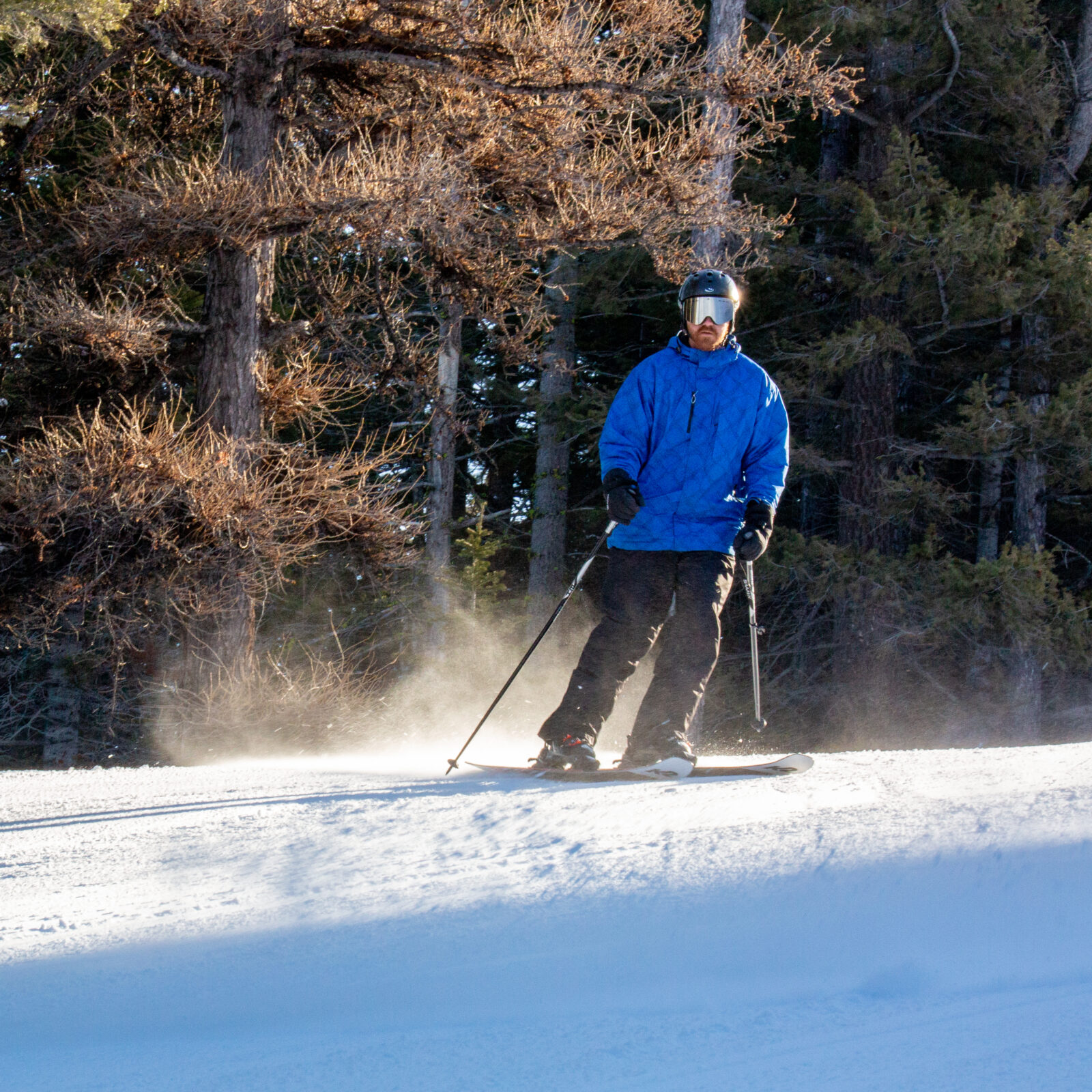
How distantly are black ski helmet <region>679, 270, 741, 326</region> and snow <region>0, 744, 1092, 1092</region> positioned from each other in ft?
7.44

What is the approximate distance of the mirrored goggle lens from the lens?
15.4 ft

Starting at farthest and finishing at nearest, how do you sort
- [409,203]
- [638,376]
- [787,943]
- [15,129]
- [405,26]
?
1. [15,129]
2. [405,26]
3. [409,203]
4. [638,376]
5. [787,943]

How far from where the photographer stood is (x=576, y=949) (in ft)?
7.77

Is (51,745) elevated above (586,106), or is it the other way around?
(586,106)

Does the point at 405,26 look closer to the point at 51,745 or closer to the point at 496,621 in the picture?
the point at 496,621

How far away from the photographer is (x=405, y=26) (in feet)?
31.0

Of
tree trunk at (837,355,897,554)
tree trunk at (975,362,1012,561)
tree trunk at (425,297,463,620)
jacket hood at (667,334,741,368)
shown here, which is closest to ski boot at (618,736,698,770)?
jacket hood at (667,334,741,368)

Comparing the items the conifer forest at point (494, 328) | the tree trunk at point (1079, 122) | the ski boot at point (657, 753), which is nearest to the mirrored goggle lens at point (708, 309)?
the ski boot at point (657, 753)

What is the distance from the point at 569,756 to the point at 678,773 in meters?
0.53

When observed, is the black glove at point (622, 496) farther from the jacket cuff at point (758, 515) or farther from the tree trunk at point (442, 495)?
the tree trunk at point (442, 495)

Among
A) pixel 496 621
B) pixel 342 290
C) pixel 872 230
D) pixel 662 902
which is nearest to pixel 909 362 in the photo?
pixel 872 230

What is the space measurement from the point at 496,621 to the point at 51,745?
745 cm

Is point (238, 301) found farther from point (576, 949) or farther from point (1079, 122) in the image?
point (1079, 122)

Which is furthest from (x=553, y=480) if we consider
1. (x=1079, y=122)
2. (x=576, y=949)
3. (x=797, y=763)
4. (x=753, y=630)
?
(x=576, y=949)
